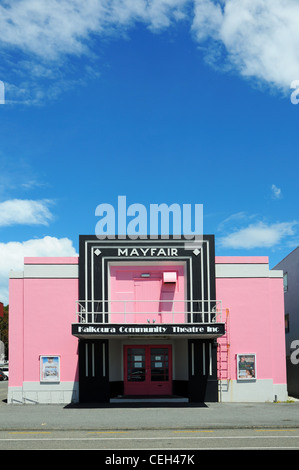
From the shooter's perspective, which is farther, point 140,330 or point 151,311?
point 151,311

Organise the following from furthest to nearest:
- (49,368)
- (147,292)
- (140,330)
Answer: (147,292), (49,368), (140,330)

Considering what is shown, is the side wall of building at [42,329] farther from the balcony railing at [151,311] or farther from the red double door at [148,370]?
the red double door at [148,370]

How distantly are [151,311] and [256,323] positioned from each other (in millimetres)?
4801

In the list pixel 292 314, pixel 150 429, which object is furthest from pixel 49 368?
pixel 292 314

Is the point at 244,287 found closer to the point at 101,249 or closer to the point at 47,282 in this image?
the point at 101,249

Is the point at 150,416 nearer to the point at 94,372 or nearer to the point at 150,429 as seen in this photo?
the point at 150,429

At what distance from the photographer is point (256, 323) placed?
90.1 ft

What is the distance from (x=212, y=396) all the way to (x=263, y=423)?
→ 28.3 ft

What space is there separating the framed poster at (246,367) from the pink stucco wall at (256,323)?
0.21 metres

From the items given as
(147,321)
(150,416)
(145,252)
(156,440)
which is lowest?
(150,416)

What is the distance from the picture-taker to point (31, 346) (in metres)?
26.9

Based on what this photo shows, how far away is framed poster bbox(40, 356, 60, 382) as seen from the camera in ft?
87.7

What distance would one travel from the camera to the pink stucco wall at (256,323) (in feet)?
89.4
